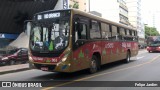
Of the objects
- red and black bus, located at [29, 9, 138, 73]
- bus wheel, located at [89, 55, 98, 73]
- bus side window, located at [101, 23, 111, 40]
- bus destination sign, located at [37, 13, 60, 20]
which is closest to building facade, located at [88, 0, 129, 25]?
bus side window, located at [101, 23, 111, 40]

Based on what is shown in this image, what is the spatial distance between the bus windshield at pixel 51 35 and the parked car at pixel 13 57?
1045 centimetres

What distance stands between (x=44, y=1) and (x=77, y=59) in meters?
33.2

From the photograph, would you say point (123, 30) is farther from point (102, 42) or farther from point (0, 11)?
point (0, 11)

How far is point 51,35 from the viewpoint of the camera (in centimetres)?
1274

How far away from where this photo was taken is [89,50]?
14492mm

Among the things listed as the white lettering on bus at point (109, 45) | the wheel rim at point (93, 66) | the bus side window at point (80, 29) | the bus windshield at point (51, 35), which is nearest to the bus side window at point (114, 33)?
the white lettering on bus at point (109, 45)

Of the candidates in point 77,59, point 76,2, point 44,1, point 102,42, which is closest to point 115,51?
point 102,42

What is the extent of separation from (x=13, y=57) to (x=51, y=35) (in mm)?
11984

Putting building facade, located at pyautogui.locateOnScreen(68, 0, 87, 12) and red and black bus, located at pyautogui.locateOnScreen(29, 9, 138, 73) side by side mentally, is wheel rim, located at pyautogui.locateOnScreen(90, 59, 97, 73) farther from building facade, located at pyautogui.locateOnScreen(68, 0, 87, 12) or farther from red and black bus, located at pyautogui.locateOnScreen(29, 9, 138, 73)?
building facade, located at pyautogui.locateOnScreen(68, 0, 87, 12)

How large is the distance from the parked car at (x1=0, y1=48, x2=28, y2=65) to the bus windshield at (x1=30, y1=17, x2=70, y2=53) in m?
10.4

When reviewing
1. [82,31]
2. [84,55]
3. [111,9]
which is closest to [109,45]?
[84,55]

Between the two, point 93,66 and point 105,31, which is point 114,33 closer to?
point 105,31

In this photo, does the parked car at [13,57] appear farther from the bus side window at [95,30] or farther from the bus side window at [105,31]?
the bus side window at [95,30]

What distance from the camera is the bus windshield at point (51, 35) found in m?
12.5
